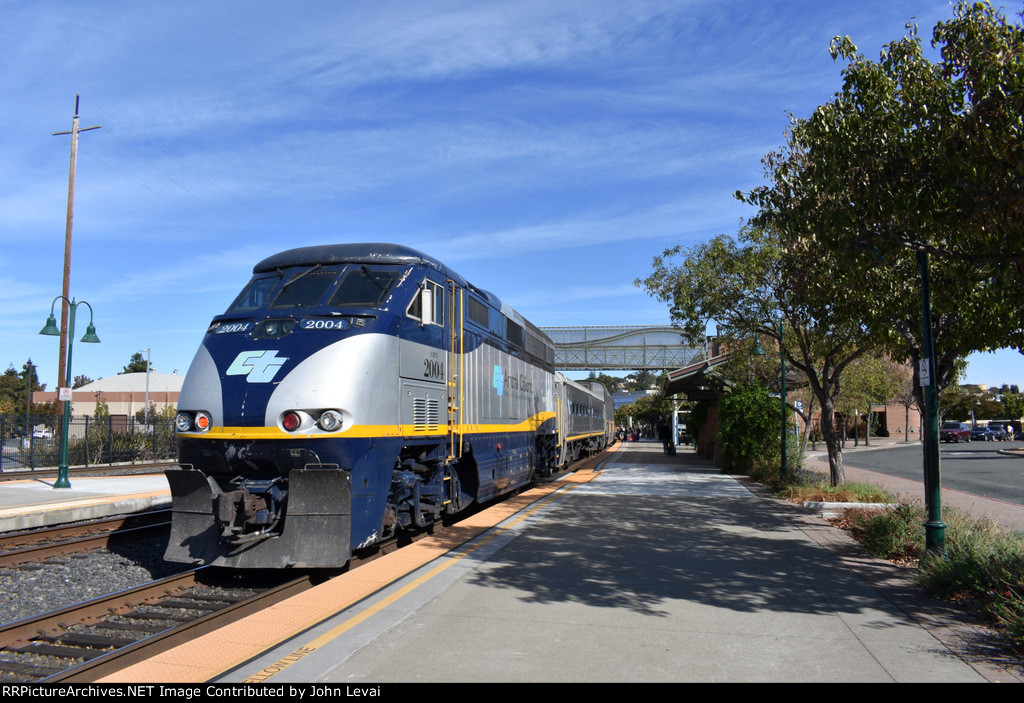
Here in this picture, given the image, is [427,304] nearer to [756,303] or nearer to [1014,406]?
[756,303]

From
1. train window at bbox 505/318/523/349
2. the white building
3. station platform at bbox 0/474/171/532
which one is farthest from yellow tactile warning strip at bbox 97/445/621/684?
the white building

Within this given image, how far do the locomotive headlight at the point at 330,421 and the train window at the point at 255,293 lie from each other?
6.79ft

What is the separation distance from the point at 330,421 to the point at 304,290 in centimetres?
208

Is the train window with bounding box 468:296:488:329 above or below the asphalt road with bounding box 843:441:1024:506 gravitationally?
above

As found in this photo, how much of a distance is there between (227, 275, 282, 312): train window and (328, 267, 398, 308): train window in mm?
893

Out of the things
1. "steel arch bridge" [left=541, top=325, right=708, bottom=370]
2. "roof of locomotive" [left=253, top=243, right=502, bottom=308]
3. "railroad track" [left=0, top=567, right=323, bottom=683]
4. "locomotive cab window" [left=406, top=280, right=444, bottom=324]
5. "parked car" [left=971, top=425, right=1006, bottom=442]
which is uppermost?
"steel arch bridge" [left=541, top=325, right=708, bottom=370]

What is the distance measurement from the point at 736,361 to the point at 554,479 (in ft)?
31.4

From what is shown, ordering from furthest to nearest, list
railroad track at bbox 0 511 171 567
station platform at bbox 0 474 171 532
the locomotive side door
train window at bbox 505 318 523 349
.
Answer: train window at bbox 505 318 523 349 < station platform at bbox 0 474 171 532 < the locomotive side door < railroad track at bbox 0 511 171 567

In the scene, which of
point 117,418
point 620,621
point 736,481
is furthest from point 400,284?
point 117,418

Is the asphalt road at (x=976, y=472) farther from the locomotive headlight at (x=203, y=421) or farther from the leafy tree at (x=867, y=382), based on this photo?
the locomotive headlight at (x=203, y=421)

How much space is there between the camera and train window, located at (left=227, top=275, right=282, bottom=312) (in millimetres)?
8664

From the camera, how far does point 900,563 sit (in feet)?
29.0

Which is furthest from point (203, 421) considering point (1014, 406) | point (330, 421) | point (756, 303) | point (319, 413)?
point (1014, 406)

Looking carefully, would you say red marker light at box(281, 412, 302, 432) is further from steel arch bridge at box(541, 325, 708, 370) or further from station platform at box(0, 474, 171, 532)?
steel arch bridge at box(541, 325, 708, 370)
